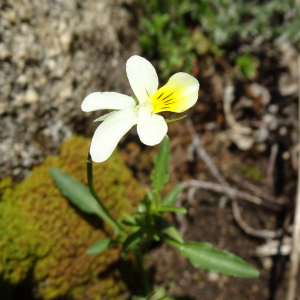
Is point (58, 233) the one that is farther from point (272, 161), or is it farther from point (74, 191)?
point (272, 161)

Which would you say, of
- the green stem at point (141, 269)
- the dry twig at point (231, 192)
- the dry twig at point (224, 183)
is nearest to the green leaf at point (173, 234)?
the green stem at point (141, 269)

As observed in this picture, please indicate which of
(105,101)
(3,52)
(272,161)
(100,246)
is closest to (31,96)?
(3,52)

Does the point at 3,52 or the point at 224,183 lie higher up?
the point at 3,52

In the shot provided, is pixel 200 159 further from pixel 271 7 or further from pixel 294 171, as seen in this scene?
pixel 271 7

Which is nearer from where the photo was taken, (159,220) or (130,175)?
(159,220)

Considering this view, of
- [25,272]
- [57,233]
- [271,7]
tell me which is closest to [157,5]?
[271,7]
